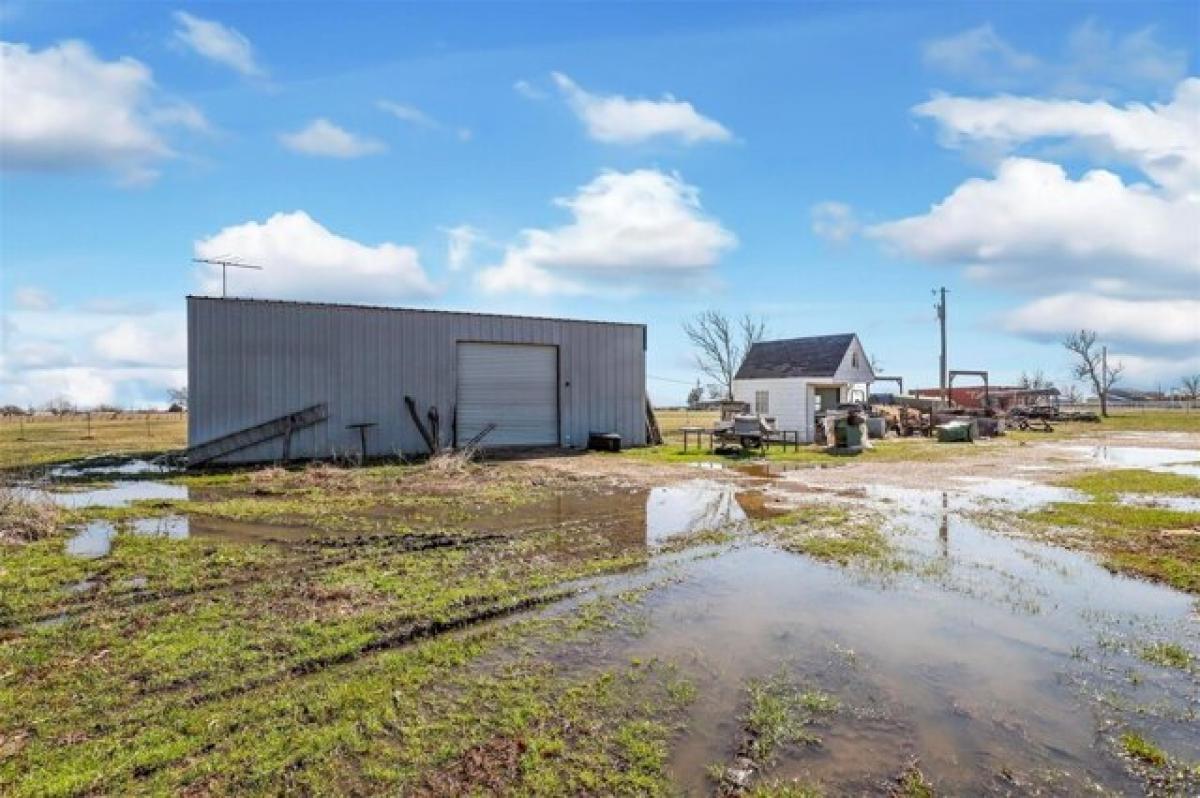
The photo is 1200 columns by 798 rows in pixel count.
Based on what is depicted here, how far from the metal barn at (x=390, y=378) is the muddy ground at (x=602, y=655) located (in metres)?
8.00

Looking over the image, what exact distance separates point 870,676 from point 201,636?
4.71 meters

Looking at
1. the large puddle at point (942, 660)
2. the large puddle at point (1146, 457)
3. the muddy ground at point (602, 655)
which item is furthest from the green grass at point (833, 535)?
the large puddle at point (1146, 457)

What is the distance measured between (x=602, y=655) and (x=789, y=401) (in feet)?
80.5

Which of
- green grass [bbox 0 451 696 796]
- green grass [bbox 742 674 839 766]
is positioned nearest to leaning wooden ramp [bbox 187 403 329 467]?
green grass [bbox 0 451 696 796]

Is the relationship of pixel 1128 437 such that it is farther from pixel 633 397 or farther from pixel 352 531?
pixel 352 531

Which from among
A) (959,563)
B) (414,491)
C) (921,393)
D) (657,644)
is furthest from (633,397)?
(921,393)

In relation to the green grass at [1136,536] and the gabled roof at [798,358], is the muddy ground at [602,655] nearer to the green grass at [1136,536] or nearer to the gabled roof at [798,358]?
the green grass at [1136,536]

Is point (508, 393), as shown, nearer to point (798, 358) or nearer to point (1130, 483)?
point (798, 358)

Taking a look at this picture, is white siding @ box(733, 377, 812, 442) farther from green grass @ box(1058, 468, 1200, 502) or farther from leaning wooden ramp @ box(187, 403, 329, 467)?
leaning wooden ramp @ box(187, 403, 329, 467)

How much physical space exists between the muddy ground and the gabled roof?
62.4 ft

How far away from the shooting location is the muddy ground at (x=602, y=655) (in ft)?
11.8

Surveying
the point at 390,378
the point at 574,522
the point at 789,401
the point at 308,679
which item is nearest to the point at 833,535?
the point at 574,522

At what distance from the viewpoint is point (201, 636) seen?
525 centimetres

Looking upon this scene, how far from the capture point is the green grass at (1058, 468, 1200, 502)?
12908 millimetres
